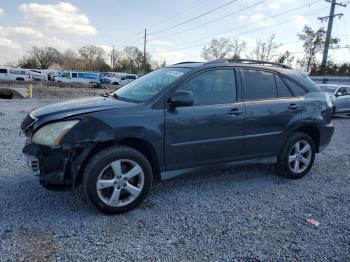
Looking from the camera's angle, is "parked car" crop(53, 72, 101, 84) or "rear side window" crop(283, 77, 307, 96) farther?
"parked car" crop(53, 72, 101, 84)

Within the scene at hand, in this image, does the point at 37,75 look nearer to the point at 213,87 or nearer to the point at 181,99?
the point at 213,87

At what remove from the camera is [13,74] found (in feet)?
130

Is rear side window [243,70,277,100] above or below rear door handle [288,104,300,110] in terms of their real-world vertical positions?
above

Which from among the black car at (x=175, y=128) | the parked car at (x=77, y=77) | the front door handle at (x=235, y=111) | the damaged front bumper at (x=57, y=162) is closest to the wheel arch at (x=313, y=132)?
the black car at (x=175, y=128)

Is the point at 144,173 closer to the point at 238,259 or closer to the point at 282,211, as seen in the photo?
the point at 238,259

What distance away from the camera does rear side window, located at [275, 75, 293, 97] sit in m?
4.67

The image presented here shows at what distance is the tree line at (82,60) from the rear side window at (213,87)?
80655 mm

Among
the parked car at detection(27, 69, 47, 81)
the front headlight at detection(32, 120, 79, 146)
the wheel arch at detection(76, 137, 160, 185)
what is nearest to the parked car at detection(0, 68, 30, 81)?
the parked car at detection(27, 69, 47, 81)

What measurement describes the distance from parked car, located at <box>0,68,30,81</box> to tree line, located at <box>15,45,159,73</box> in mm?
43699

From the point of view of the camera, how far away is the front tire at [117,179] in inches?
131

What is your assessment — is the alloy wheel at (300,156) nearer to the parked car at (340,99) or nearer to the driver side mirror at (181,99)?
the driver side mirror at (181,99)

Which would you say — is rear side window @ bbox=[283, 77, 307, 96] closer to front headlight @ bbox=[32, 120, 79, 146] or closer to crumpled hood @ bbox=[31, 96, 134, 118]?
crumpled hood @ bbox=[31, 96, 134, 118]

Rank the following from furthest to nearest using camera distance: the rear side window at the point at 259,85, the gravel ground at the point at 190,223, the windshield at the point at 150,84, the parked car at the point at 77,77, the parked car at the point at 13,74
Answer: the parked car at the point at 77,77 < the parked car at the point at 13,74 < the rear side window at the point at 259,85 < the windshield at the point at 150,84 < the gravel ground at the point at 190,223

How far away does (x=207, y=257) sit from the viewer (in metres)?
2.79
